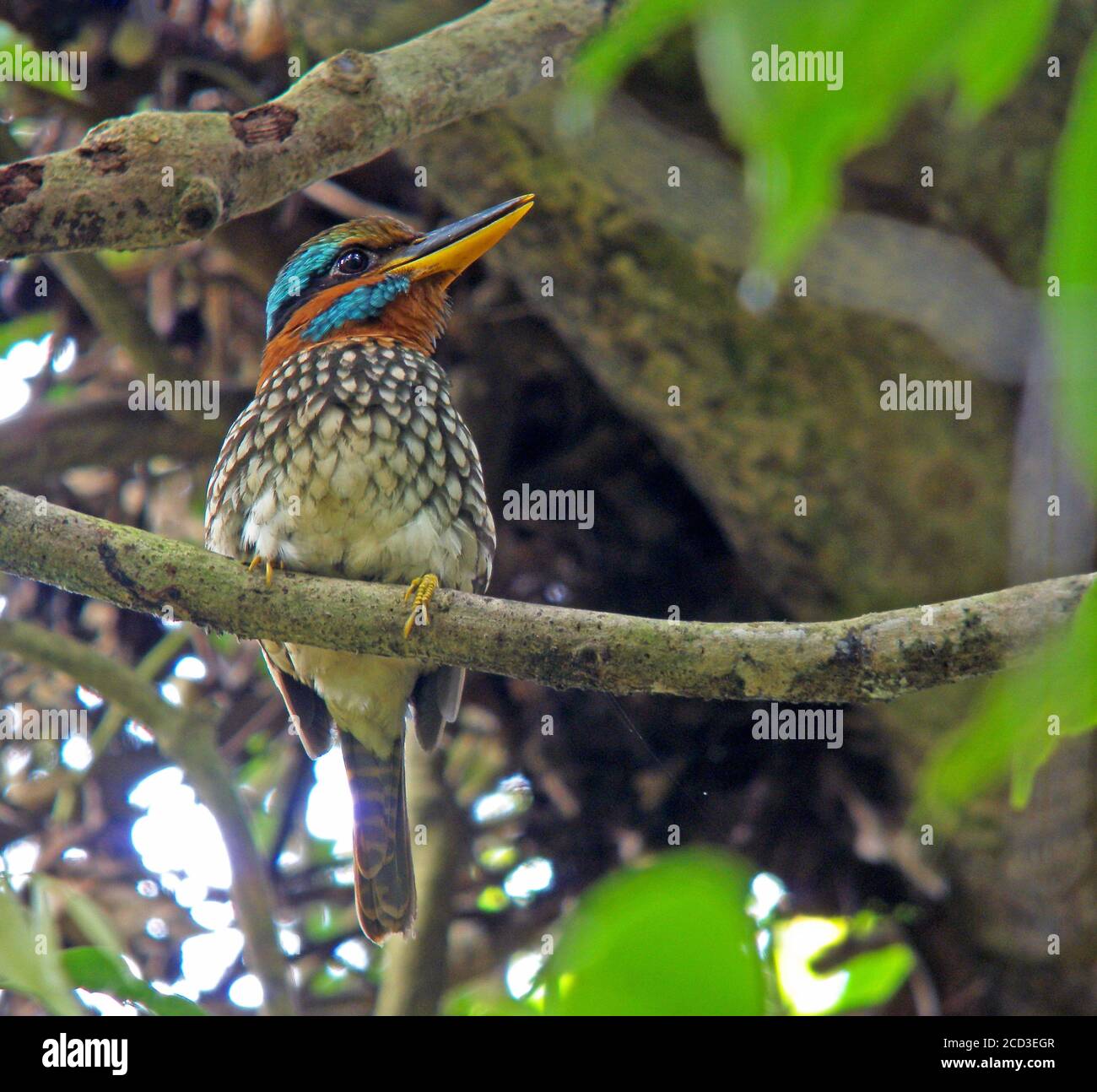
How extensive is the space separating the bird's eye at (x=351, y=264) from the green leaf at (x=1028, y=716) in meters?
2.36

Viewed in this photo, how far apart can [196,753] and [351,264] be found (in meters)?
1.11

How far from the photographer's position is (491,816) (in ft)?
12.1

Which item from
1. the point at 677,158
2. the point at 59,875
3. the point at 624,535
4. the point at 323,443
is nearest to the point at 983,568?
the point at 624,535

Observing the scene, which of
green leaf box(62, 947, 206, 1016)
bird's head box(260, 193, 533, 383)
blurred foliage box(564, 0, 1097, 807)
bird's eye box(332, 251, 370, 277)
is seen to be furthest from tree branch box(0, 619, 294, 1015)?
blurred foliage box(564, 0, 1097, 807)

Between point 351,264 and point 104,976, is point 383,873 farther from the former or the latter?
point 351,264

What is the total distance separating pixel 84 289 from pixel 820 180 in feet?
9.46

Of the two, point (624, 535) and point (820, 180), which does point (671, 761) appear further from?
point (820, 180)

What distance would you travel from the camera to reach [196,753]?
275cm

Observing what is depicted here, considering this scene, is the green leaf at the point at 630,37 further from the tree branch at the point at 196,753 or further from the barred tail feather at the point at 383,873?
the tree branch at the point at 196,753

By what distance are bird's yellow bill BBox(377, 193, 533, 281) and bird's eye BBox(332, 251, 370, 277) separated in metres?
0.05

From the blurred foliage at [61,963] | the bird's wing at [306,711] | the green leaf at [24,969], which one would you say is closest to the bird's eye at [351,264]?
the bird's wing at [306,711]

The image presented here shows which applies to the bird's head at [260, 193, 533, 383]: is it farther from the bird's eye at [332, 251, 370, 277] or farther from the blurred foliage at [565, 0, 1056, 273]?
the blurred foliage at [565, 0, 1056, 273]

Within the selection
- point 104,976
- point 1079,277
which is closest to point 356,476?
point 104,976

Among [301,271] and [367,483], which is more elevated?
[301,271]
